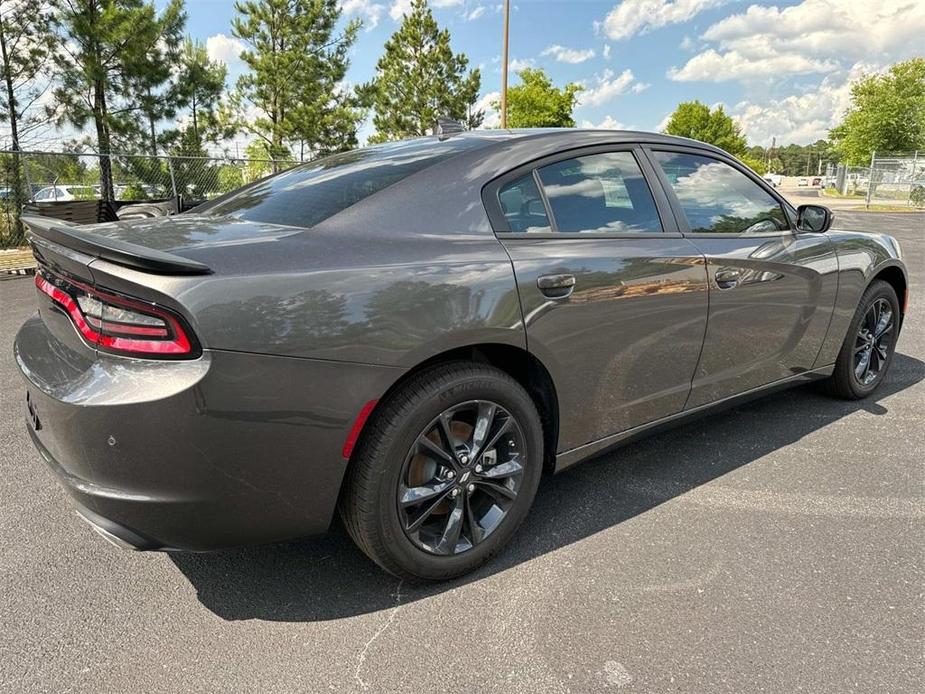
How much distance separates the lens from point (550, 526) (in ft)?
8.51

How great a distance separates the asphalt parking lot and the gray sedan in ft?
0.86

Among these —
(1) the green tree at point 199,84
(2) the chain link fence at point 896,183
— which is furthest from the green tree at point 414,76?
(2) the chain link fence at point 896,183

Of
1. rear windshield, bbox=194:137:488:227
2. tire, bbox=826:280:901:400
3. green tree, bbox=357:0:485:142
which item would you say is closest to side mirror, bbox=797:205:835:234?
tire, bbox=826:280:901:400

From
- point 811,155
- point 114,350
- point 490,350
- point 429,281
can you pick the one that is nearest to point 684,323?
point 490,350

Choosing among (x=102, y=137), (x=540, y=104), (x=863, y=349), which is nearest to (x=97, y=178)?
(x=102, y=137)

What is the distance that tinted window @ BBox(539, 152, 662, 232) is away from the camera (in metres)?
2.47

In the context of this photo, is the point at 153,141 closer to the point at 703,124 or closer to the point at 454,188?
the point at 454,188

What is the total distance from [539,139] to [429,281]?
0.93 metres

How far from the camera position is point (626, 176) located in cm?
275

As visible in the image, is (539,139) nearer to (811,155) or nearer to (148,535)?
(148,535)

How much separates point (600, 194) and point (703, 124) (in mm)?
65060

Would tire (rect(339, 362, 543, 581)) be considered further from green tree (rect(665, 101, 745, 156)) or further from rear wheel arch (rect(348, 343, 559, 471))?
green tree (rect(665, 101, 745, 156))

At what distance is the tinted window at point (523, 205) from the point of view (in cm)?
233

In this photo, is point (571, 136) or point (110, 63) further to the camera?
point (110, 63)
